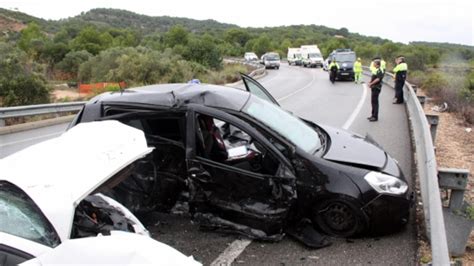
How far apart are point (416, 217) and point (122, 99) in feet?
11.8

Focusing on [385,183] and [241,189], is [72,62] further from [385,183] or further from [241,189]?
[385,183]

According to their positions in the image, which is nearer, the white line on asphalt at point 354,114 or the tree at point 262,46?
the white line on asphalt at point 354,114

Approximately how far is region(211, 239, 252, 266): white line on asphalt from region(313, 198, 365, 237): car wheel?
782 millimetres

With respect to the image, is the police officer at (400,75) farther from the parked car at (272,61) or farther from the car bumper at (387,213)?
the parked car at (272,61)

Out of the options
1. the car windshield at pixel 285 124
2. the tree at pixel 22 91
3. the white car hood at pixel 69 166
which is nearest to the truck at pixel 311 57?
the tree at pixel 22 91

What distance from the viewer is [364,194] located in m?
4.52

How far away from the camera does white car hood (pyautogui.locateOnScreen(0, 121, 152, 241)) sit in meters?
2.73

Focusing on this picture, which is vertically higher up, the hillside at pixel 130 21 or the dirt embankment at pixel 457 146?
the hillside at pixel 130 21

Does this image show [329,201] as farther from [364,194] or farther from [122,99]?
[122,99]

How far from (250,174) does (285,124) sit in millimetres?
890

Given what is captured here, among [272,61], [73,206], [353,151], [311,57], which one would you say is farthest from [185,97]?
[311,57]

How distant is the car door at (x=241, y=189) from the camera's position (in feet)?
14.9

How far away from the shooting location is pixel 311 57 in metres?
49.9

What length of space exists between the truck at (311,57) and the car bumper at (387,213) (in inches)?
1784
